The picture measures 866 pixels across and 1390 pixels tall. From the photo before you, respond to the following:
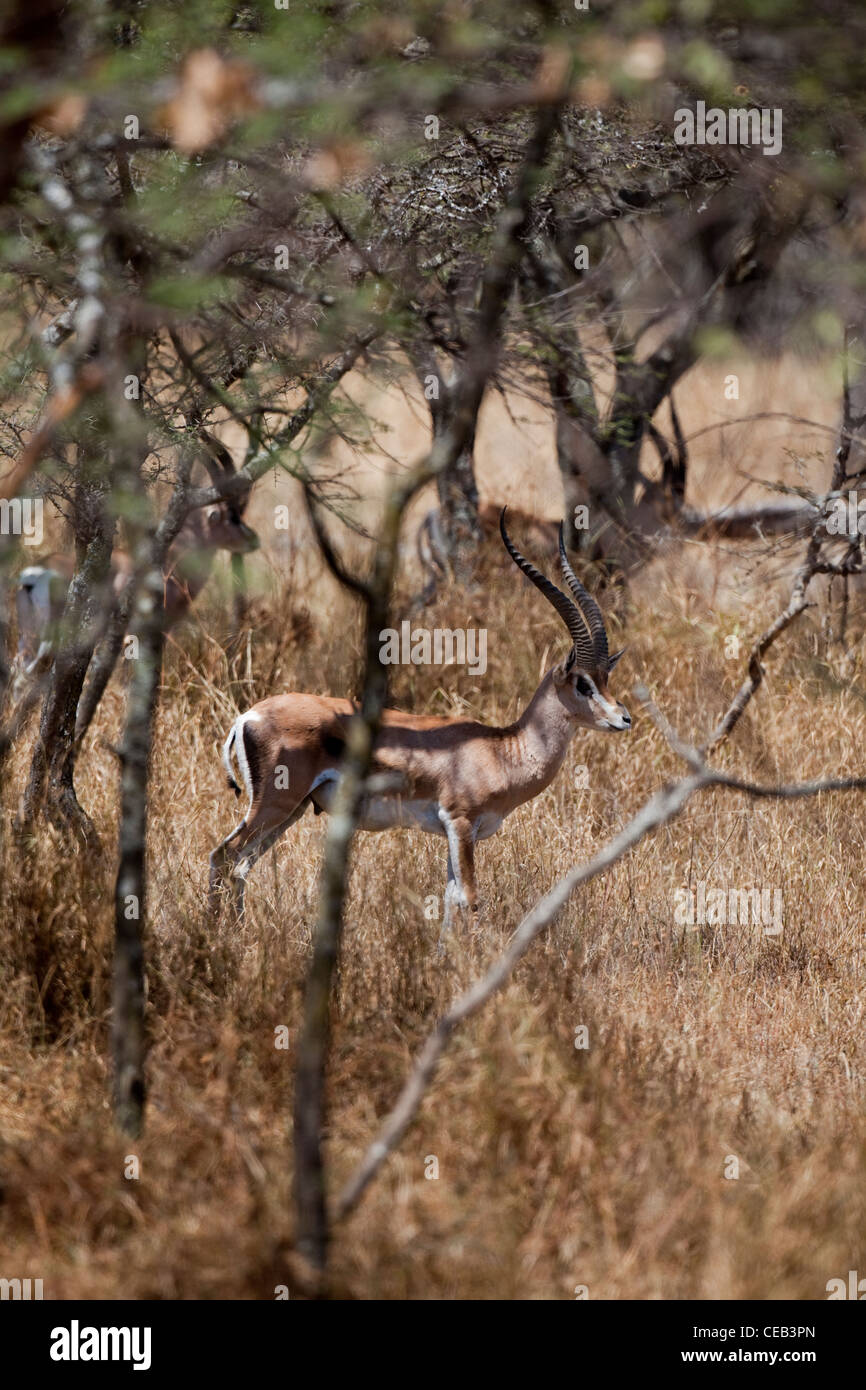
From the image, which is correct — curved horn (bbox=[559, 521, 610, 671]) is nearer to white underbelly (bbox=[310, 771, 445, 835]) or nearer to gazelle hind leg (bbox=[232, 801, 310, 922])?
white underbelly (bbox=[310, 771, 445, 835])

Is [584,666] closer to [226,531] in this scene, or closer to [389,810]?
[389,810]

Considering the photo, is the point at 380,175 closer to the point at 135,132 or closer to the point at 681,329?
the point at 135,132

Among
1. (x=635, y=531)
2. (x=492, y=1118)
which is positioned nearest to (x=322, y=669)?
(x=635, y=531)

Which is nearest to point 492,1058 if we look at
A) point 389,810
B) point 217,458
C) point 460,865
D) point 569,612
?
point 460,865

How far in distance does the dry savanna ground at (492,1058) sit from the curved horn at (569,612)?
88cm

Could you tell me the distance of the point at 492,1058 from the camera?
3.71 metres

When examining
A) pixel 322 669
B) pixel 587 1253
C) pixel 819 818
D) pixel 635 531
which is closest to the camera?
pixel 587 1253

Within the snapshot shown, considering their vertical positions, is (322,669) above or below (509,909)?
above

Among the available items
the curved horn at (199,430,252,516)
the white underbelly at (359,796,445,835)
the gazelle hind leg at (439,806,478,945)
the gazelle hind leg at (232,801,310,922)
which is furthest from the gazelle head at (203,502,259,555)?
the gazelle hind leg at (439,806,478,945)

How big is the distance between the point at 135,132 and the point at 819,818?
4.39 metres

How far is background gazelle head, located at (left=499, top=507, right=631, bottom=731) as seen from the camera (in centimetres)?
628
